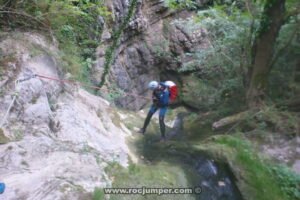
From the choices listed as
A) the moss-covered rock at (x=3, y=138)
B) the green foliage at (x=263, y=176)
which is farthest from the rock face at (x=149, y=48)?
the moss-covered rock at (x=3, y=138)

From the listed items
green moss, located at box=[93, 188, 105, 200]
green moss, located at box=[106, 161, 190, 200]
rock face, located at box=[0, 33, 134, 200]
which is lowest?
green moss, located at box=[106, 161, 190, 200]

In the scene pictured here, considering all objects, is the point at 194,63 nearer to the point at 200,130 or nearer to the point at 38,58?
the point at 200,130

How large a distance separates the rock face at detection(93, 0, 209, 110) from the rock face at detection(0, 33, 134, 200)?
7.31m

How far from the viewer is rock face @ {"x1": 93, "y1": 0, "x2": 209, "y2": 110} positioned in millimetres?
13445

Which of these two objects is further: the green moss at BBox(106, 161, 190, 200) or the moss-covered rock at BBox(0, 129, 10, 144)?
the green moss at BBox(106, 161, 190, 200)

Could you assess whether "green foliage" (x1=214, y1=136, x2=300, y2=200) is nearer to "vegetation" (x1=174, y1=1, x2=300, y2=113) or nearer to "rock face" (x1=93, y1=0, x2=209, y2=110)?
"vegetation" (x1=174, y1=1, x2=300, y2=113)

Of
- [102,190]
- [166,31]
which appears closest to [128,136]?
[102,190]

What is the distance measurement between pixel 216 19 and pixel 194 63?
288 cm

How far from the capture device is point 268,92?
7496mm

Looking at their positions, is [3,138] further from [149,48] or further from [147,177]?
[149,48]

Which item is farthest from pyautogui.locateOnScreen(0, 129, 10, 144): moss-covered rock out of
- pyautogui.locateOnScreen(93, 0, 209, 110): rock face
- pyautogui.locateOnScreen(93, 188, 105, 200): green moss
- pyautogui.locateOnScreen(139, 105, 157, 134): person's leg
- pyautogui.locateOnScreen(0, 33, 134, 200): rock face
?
pyautogui.locateOnScreen(93, 0, 209, 110): rock face

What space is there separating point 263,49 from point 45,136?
6.82 m

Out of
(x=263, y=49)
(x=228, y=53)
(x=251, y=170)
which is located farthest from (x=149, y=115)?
(x=228, y=53)

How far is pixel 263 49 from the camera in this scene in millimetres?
6777
